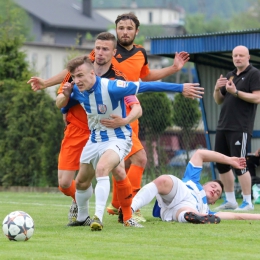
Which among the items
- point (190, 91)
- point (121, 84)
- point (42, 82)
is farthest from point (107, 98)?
point (42, 82)

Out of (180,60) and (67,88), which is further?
(180,60)

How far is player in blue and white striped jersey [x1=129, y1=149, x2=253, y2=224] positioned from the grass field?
0.16 meters

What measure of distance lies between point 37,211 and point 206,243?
4.69m

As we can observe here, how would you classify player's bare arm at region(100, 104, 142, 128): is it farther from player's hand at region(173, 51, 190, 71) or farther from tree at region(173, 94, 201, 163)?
tree at region(173, 94, 201, 163)

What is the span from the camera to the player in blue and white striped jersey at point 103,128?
831 cm

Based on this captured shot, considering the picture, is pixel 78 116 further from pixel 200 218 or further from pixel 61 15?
pixel 61 15

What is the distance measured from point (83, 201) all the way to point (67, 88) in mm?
1306

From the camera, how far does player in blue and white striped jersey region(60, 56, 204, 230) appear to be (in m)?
8.31

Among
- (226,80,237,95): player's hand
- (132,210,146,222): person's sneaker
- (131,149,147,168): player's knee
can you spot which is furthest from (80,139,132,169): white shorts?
(226,80,237,95): player's hand

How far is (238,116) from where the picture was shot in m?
12.2

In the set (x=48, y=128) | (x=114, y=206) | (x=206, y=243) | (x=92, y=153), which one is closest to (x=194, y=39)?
(x=48, y=128)

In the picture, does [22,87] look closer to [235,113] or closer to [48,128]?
[48,128]

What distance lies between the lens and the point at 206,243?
23.3 feet

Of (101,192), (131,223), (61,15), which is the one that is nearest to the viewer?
(101,192)
